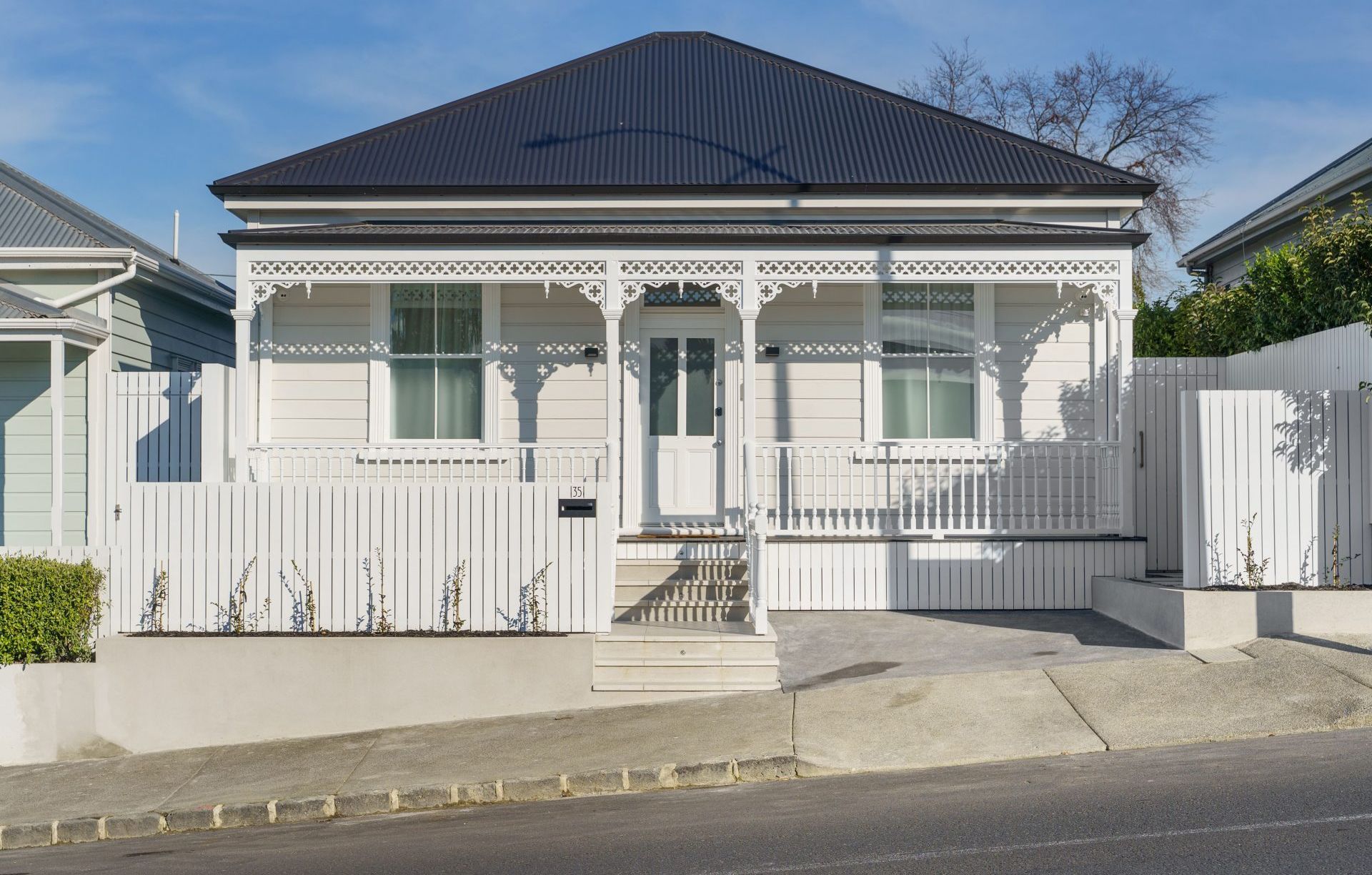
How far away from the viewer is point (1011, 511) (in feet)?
41.0

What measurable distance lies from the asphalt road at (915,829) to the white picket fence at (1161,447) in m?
5.44

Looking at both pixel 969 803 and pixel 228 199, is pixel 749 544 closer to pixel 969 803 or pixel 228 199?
pixel 969 803

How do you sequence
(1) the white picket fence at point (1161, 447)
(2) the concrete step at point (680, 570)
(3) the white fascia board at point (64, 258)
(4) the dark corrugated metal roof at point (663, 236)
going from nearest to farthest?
(2) the concrete step at point (680, 570) → (4) the dark corrugated metal roof at point (663, 236) → (1) the white picket fence at point (1161, 447) → (3) the white fascia board at point (64, 258)

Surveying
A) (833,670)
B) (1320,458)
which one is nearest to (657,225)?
(833,670)

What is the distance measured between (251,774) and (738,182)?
7838mm

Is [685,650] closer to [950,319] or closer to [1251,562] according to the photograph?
[1251,562]

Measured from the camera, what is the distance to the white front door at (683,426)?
44.6 feet

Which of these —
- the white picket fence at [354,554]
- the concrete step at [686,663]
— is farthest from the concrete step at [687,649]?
the white picket fence at [354,554]

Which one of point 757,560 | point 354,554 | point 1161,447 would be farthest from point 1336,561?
point 354,554

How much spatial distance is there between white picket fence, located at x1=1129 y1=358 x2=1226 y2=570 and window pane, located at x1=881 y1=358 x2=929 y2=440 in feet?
7.29

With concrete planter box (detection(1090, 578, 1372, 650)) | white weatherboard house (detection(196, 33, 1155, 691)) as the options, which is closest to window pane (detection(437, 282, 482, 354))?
white weatherboard house (detection(196, 33, 1155, 691))

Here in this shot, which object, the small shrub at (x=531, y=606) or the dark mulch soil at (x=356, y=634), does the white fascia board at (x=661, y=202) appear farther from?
the dark mulch soil at (x=356, y=634)

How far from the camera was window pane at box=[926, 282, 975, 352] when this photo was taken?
539 inches

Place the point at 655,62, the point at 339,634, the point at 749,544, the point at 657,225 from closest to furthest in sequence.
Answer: the point at 339,634 → the point at 749,544 → the point at 657,225 → the point at 655,62
